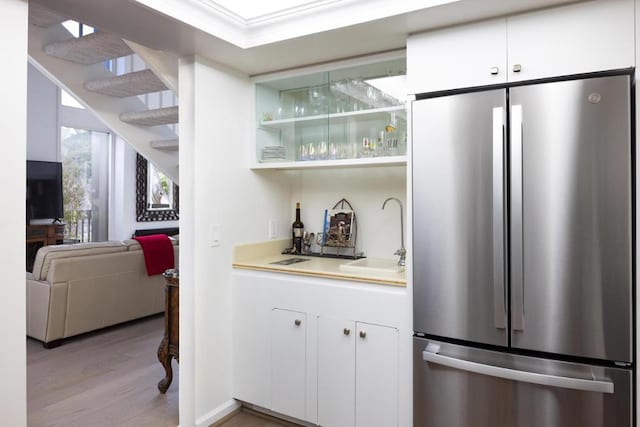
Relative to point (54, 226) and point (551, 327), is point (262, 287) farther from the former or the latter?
point (54, 226)

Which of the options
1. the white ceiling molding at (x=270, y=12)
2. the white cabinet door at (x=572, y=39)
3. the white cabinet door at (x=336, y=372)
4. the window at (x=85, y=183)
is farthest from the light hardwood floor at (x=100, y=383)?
the window at (x=85, y=183)

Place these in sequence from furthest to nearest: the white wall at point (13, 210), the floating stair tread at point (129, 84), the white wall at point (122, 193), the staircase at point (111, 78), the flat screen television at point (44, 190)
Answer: the white wall at point (122, 193) → the flat screen television at point (44, 190) → the floating stair tread at point (129, 84) → the staircase at point (111, 78) → the white wall at point (13, 210)

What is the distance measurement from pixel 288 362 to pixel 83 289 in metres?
2.32

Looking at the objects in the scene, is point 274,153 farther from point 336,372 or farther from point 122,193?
point 122,193

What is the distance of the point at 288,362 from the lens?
252cm

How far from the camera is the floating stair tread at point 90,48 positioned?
118 inches

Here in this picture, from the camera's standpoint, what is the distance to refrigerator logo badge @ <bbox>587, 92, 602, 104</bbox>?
5.63ft

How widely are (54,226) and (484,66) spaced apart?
20.5 ft

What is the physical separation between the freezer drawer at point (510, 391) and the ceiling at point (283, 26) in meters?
1.47

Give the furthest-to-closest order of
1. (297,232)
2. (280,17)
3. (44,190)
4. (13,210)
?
(44,190) → (297,232) → (280,17) → (13,210)

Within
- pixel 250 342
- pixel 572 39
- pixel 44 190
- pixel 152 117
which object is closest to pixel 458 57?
pixel 572 39

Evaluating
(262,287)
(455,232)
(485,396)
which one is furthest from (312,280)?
(485,396)

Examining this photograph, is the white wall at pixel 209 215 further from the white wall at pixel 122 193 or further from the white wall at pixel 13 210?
the white wall at pixel 122 193

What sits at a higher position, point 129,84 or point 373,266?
point 129,84
